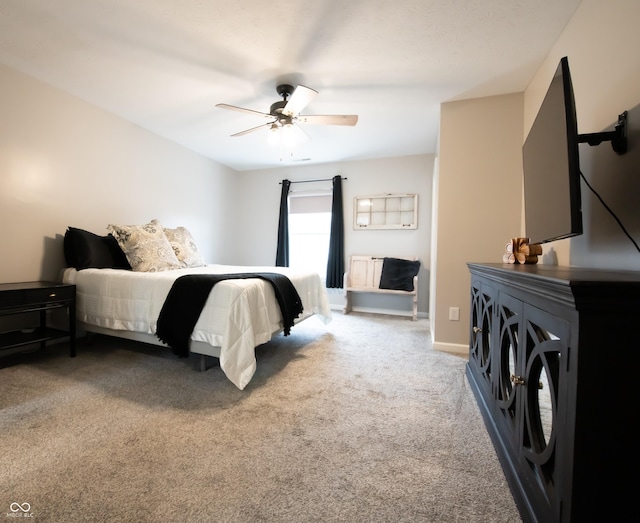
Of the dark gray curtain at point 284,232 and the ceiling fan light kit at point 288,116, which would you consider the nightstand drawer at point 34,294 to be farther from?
the dark gray curtain at point 284,232

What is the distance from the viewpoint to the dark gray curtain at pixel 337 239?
4.55 metres

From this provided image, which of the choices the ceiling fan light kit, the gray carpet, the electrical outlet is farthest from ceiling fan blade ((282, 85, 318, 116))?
the electrical outlet

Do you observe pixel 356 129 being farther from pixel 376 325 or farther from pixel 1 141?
pixel 1 141

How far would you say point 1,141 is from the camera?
2299 millimetres

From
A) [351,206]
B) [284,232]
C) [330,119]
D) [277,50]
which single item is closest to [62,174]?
[277,50]

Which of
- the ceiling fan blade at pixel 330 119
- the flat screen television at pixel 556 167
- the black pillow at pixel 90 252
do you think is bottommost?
the black pillow at pixel 90 252

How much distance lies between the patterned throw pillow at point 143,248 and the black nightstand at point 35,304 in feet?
1.64

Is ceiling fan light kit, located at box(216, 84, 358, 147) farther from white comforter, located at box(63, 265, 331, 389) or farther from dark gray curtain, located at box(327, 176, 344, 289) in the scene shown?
dark gray curtain, located at box(327, 176, 344, 289)

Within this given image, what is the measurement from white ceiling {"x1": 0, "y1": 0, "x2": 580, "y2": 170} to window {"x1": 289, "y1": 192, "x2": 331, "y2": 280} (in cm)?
188

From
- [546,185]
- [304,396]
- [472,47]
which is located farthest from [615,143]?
[304,396]

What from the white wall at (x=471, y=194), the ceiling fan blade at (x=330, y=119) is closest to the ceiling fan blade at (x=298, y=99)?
the ceiling fan blade at (x=330, y=119)

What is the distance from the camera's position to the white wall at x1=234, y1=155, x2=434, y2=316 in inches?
166

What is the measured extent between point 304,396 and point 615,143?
79.0 inches

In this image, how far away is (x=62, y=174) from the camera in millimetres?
2693
